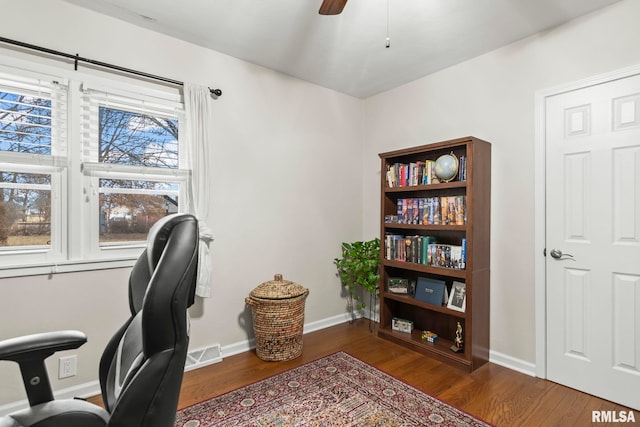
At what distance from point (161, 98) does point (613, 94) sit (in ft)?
10.2

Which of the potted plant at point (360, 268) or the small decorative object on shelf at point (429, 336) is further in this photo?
the potted plant at point (360, 268)

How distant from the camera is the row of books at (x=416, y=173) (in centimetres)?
268

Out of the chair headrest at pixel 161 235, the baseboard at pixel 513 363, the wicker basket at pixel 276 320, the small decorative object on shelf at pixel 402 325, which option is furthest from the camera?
the small decorative object on shelf at pixel 402 325

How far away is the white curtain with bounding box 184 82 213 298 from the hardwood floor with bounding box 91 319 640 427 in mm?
638

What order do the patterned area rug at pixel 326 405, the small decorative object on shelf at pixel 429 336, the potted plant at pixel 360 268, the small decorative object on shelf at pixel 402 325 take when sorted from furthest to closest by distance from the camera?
1. the potted plant at pixel 360 268
2. the small decorative object on shelf at pixel 402 325
3. the small decorative object on shelf at pixel 429 336
4. the patterned area rug at pixel 326 405

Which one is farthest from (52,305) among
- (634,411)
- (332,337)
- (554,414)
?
(634,411)

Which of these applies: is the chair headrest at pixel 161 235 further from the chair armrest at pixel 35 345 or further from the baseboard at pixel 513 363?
the baseboard at pixel 513 363

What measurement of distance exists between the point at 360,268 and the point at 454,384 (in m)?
1.33

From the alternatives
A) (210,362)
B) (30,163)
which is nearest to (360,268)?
(210,362)

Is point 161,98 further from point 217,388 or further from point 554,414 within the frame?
point 554,414

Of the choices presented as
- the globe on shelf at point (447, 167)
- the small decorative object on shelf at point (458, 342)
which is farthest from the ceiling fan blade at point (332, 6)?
the small decorative object on shelf at point (458, 342)

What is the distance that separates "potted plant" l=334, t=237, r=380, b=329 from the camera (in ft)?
11.0

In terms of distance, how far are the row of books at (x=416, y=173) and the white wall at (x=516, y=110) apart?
0.28 metres

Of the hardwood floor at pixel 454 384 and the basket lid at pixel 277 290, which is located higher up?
the basket lid at pixel 277 290
